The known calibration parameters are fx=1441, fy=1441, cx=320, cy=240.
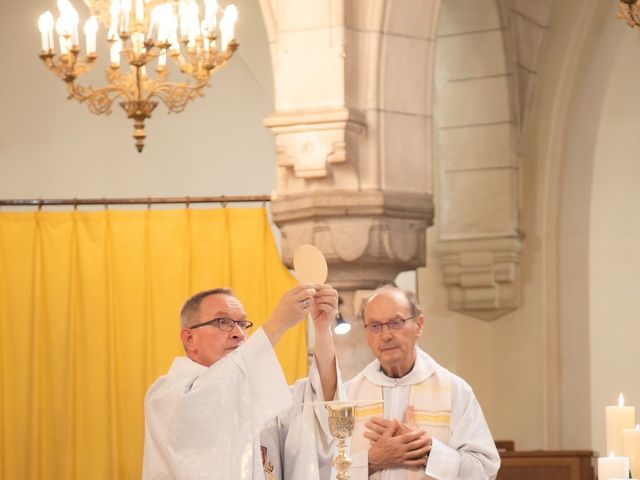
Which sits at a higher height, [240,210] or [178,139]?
[178,139]

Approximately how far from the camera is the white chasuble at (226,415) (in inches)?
202

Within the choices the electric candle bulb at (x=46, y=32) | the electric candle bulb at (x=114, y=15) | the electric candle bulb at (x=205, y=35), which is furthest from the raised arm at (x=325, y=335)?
the electric candle bulb at (x=46, y=32)

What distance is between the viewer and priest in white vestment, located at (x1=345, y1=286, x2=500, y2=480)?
568 cm

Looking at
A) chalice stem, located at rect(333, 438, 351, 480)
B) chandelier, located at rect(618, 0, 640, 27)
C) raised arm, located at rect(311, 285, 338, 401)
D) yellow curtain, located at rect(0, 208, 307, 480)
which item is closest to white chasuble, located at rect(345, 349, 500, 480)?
raised arm, located at rect(311, 285, 338, 401)

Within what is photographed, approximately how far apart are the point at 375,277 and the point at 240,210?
108 cm

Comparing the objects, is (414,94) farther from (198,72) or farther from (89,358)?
(89,358)

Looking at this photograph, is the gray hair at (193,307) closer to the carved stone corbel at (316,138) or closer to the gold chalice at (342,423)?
the gold chalice at (342,423)

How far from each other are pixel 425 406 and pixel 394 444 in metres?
0.33

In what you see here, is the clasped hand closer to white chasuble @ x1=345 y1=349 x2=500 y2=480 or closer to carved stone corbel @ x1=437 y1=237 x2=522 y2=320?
white chasuble @ x1=345 y1=349 x2=500 y2=480

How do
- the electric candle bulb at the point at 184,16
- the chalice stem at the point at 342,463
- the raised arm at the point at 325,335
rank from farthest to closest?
the electric candle bulb at the point at 184,16, the raised arm at the point at 325,335, the chalice stem at the point at 342,463

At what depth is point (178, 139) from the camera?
12.2 m

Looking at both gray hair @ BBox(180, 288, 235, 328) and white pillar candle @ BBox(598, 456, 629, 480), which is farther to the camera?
gray hair @ BBox(180, 288, 235, 328)

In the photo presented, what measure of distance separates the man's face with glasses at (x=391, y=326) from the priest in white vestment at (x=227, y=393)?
44 cm

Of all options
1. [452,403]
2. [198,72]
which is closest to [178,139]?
[198,72]
